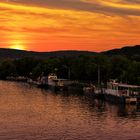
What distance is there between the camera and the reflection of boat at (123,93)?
332 feet

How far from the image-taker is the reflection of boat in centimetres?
10106

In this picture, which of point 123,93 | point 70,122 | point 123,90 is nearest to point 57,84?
point 123,90

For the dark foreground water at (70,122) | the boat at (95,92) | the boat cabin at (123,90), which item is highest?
the boat cabin at (123,90)

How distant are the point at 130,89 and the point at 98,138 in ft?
176

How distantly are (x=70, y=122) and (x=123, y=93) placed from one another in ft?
112

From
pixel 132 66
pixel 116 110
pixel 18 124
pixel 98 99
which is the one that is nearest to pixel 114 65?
pixel 132 66

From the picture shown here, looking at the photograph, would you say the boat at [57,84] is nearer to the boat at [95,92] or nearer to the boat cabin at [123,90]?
the boat at [95,92]

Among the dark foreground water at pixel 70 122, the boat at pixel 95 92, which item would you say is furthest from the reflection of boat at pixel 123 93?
the dark foreground water at pixel 70 122

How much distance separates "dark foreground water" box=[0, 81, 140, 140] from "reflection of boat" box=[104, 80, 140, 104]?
360 centimetres

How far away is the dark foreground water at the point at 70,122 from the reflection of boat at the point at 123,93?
11.8 feet

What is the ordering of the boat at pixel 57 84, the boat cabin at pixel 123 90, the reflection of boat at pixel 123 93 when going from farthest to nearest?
the boat at pixel 57 84 < the boat cabin at pixel 123 90 < the reflection of boat at pixel 123 93

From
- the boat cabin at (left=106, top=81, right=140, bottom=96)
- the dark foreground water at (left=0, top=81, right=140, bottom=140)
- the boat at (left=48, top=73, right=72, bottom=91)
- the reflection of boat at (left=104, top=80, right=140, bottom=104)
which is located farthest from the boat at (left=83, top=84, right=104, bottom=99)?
the boat at (left=48, top=73, right=72, bottom=91)

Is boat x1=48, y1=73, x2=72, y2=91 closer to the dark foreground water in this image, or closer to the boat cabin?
the boat cabin

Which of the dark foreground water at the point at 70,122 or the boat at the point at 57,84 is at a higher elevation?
the boat at the point at 57,84
